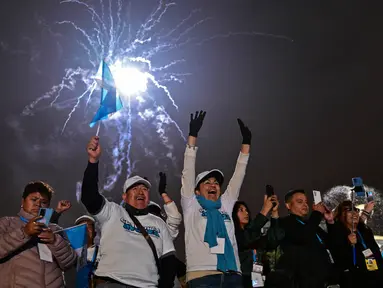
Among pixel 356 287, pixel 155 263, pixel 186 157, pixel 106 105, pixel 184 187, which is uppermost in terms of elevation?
pixel 106 105

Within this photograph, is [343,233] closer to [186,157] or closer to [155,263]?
[186,157]

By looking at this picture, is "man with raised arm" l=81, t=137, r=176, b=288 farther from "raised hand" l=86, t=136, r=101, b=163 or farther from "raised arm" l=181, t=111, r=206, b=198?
"raised arm" l=181, t=111, r=206, b=198

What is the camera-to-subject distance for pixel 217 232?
5176mm

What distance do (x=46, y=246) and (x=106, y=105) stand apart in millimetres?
2178

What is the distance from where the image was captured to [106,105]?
19.9 ft

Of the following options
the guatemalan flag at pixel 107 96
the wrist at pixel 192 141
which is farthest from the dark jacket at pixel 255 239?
the guatemalan flag at pixel 107 96

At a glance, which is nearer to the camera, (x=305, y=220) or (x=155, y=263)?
(x=155, y=263)

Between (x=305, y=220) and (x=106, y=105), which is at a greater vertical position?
(x=106, y=105)

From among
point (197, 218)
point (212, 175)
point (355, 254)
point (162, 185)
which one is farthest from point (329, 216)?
point (162, 185)

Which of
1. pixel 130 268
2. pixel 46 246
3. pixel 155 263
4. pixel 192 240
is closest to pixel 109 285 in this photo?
pixel 130 268

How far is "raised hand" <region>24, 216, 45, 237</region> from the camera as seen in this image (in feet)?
14.5

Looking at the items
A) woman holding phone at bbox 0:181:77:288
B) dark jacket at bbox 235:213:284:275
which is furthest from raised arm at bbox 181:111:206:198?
woman holding phone at bbox 0:181:77:288

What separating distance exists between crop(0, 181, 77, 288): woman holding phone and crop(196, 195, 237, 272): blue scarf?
5.20 feet

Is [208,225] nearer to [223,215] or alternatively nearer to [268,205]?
[223,215]
